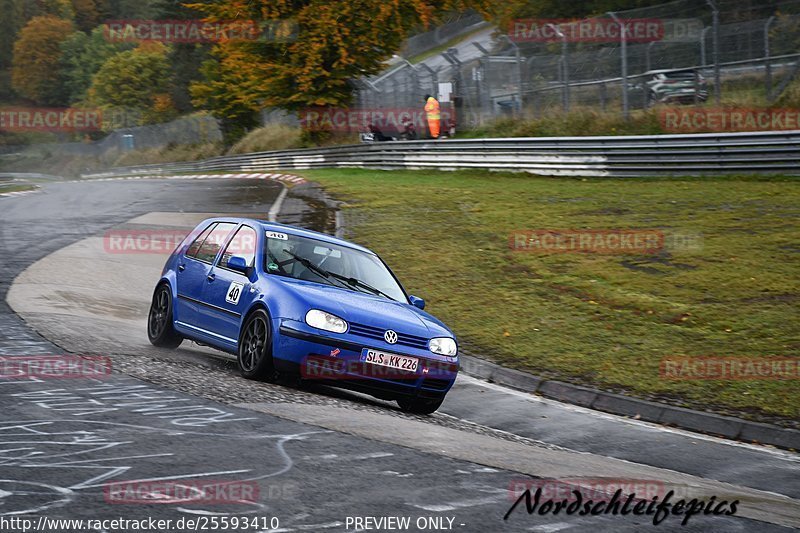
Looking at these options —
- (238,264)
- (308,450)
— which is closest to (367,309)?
(238,264)

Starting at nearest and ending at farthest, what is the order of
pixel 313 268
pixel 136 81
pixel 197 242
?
pixel 313 268, pixel 197 242, pixel 136 81

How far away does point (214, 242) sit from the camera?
10516mm

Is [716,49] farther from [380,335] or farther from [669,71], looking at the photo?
[380,335]

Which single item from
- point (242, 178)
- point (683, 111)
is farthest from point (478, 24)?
point (683, 111)

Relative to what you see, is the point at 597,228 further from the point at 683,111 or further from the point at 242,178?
the point at 242,178

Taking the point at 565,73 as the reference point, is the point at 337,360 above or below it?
below

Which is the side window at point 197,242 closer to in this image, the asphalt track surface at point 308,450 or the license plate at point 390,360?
the asphalt track surface at point 308,450

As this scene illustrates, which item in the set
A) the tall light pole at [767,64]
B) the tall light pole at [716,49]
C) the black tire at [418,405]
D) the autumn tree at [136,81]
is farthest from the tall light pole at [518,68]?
the autumn tree at [136,81]

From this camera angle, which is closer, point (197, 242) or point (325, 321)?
point (325, 321)

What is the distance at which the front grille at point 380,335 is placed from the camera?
852 cm

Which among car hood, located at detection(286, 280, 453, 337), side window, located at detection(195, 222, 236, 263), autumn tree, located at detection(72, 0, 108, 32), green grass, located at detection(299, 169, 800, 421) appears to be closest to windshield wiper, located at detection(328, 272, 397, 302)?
car hood, located at detection(286, 280, 453, 337)

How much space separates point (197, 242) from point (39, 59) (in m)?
129

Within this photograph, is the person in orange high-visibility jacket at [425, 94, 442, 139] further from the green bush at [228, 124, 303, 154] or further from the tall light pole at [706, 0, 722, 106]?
the green bush at [228, 124, 303, 154]

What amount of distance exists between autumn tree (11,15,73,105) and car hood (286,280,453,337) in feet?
428
